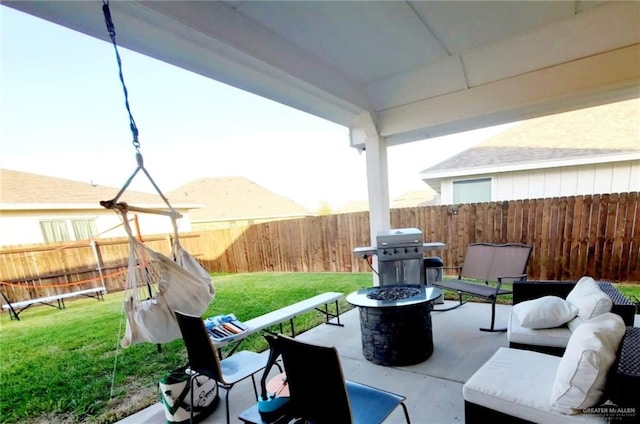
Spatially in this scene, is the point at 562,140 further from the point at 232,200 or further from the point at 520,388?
the point at 232,200

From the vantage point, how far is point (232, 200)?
13.9 meters

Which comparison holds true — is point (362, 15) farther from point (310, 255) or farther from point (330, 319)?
point (310, 255)

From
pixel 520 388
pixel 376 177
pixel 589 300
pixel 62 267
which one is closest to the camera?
pixel 520 388

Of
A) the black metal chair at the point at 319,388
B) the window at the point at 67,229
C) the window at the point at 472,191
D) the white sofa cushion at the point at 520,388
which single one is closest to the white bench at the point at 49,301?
the window at the point at 67,229

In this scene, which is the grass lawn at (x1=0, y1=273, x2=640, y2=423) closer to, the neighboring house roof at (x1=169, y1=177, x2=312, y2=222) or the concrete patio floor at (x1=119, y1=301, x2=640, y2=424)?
the concrete patio floor at (x1=119, y1=301, x2=640, y2=424)

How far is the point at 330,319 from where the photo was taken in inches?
145

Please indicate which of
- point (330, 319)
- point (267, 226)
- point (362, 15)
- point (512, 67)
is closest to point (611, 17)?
point (512, 67)

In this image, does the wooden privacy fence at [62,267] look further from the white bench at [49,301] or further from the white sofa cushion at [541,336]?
the white sofa cushion at [541,336]

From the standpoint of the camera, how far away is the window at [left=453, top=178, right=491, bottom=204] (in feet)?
21.3

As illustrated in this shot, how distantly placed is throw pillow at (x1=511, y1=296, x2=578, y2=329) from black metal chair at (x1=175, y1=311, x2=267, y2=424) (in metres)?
1.93

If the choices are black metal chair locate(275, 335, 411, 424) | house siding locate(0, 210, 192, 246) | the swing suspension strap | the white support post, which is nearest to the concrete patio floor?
black metal chair locate(275, 335, 411, 424)

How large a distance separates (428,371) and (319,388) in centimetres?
161

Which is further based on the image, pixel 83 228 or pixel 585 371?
pixel 83 228

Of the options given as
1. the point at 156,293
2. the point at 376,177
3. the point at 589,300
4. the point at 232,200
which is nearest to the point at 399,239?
the point at 376,177
